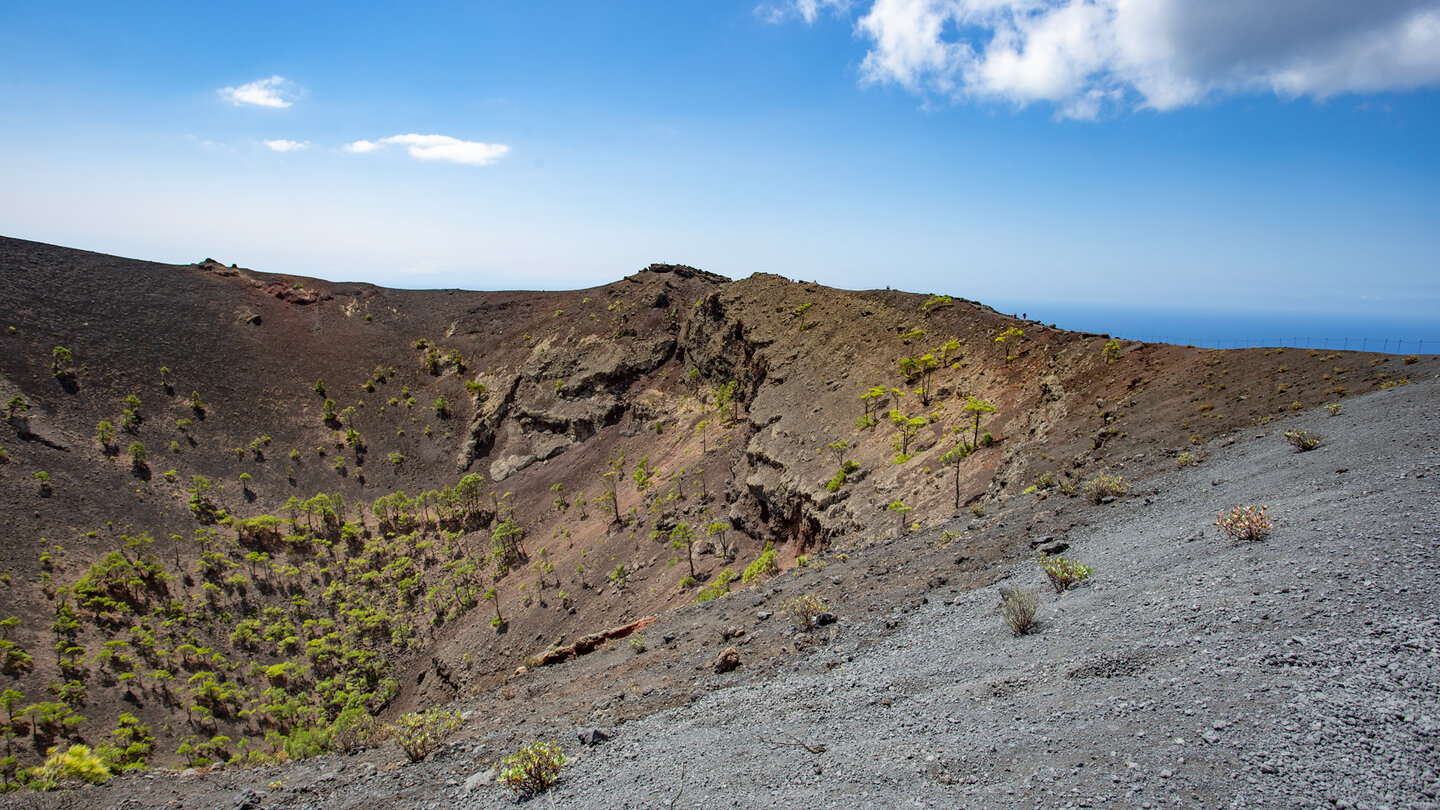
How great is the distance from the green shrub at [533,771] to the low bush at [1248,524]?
10.0 m

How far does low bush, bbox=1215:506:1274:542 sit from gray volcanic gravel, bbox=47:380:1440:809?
179 millimetres

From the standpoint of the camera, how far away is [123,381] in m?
44.7

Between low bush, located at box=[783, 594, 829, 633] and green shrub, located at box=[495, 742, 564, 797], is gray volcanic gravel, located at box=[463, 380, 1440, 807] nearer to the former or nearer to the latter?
green shrub, located at box=[495, 742, 564, 797]

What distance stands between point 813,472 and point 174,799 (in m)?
19.5

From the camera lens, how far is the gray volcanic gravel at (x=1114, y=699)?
485 cm

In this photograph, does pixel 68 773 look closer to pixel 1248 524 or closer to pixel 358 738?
pixel 358 738

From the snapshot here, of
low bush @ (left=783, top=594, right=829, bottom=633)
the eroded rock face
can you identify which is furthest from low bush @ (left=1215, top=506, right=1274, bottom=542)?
the eroded rock face

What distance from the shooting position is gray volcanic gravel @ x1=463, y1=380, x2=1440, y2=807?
4.77m

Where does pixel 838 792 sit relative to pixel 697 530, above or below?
above

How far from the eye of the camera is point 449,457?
48594 millimetres

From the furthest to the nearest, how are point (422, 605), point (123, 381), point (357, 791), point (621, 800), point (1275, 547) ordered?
point (123, 381)
point (422, 605)
point (357, 791)
point (1275, 547)
point (621, 800)

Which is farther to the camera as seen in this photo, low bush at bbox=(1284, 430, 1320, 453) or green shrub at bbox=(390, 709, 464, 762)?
low bush at bbox=(1284, 430, 1320, 453)

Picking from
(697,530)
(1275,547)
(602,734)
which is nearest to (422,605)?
(697,530)

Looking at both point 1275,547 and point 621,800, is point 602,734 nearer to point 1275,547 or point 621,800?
point 621,800
